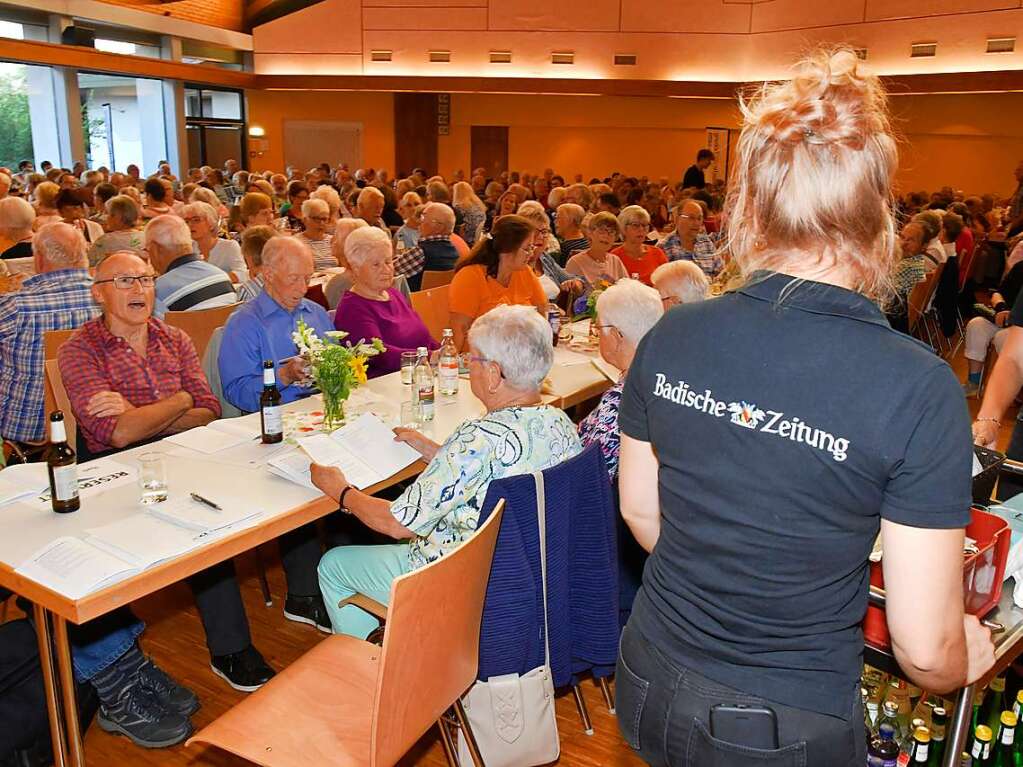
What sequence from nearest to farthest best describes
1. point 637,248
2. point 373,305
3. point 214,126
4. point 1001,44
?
point 373,305
point 637,248
point 1001,44
point 214,126

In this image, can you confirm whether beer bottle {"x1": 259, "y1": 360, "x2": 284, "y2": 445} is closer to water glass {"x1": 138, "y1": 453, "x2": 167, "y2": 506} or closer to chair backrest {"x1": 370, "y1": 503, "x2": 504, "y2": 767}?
water glass {"x1": 138, "y1": 453, "x2": 167, "y2": 506}

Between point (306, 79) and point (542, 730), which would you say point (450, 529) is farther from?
point (306, 79)

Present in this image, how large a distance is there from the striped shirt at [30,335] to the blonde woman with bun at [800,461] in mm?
3585

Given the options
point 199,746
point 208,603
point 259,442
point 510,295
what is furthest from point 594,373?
point 199,746

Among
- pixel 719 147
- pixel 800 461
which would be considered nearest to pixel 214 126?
pixel 719 147

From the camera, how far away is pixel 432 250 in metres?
6.88

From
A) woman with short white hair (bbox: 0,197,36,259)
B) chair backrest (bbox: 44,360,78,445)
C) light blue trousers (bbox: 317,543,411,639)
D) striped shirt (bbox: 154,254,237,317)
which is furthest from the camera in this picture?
woman with short white hair (bbox: 0,197,36,259)

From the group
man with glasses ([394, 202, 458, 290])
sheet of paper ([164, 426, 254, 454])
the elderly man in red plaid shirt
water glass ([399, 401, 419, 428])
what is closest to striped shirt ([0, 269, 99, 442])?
the elderly man in red plaid shirt

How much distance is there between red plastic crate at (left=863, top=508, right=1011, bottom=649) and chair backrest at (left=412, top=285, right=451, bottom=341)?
12.4 ft

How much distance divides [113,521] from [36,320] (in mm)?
2135

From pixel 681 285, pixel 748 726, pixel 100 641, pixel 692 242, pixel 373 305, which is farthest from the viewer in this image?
pixel 692 242

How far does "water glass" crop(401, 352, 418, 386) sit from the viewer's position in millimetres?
3896

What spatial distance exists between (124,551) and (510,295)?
134 inches

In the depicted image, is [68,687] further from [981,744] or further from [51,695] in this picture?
[981,744]
